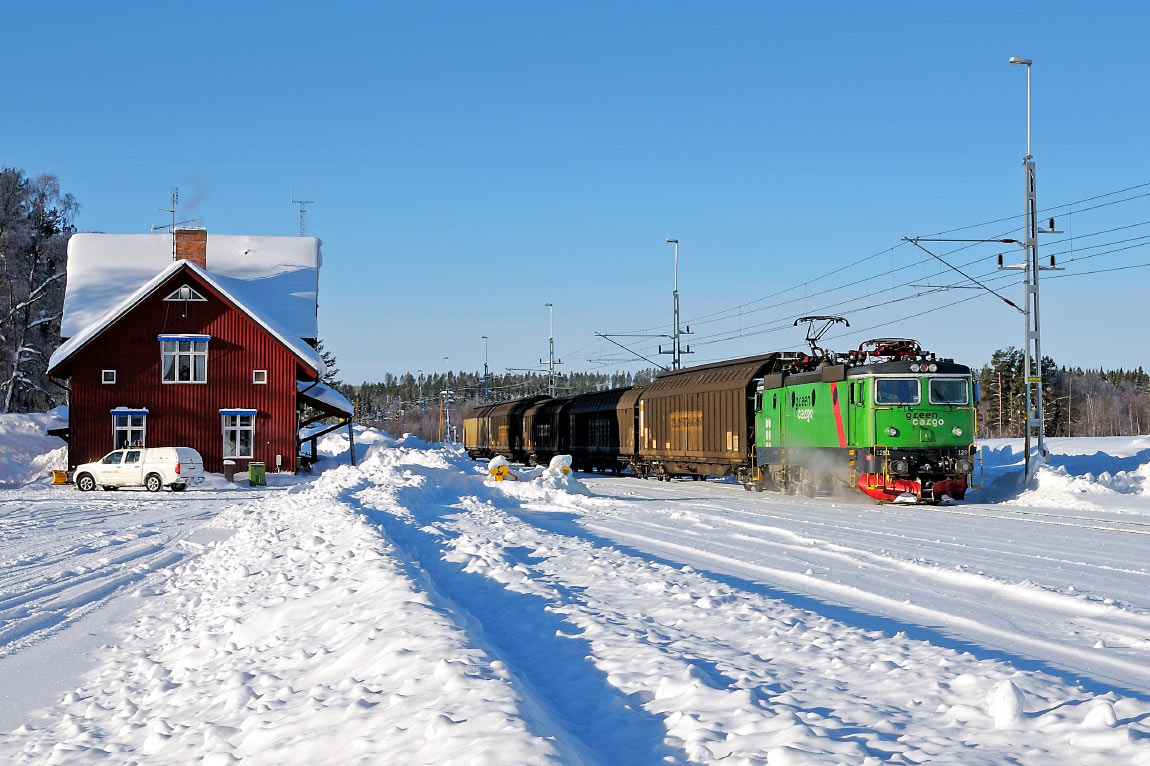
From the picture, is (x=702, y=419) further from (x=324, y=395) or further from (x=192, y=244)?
(x=192, y=244)

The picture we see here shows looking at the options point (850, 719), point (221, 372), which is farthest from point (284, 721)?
point (221, 372)

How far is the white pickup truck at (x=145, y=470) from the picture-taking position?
34469mm

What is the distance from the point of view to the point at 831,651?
24.9ft

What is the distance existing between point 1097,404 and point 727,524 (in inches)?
5509

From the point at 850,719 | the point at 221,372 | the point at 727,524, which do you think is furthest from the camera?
the point at 221,372

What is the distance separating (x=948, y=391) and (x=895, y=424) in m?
1.97

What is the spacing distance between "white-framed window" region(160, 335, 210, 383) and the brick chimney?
6668 millimetres

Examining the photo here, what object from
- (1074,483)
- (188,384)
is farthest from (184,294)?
(1074,483)

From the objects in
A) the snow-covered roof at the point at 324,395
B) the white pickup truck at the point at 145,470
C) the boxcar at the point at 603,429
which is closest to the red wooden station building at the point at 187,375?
the snow-covered roof at the point at 324,395

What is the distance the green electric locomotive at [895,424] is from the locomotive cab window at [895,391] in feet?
0.08

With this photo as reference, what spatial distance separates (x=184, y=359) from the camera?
4084 cm

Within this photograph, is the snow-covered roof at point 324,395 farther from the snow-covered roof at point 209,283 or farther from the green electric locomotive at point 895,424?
the green electric locomotive at point 895,424

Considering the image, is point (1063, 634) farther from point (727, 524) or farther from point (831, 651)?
point (727, 524)

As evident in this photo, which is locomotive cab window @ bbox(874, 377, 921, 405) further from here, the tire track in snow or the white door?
the white door
